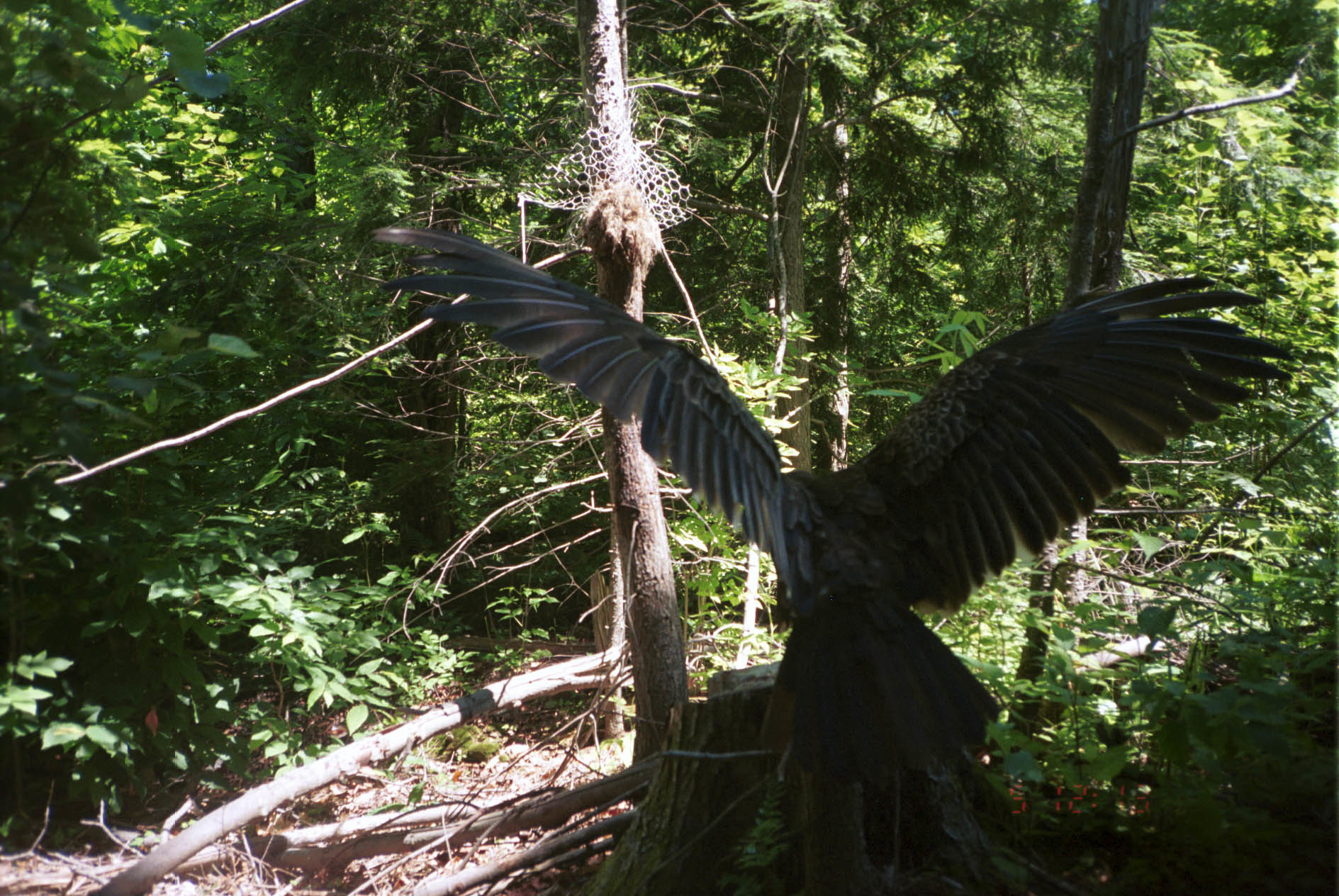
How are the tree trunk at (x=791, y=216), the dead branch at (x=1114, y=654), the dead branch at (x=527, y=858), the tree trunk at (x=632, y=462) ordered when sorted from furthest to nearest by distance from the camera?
the tree trunk at (x=791, y=216), the tree trunk at (x=632, y=462), the dead branch at (x=1114, y=654), the dead branch at (x=527, y=858)

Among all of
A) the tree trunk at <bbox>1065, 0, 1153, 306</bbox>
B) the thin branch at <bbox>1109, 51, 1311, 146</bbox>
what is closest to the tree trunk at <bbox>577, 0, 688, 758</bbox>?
the tree trunk at <bbox>1065, 0, 1153, 306</bbox>

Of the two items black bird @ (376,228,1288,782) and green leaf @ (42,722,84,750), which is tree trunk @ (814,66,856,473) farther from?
green leaf @ (42,722,84,750)

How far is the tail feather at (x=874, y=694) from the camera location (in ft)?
6.51

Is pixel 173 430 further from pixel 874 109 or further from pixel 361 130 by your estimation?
pixel 874 109

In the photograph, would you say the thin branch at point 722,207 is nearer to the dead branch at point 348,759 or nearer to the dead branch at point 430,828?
the dead branch at point 348,759

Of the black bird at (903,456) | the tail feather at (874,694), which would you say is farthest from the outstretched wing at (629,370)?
the tail feather at (874,694)

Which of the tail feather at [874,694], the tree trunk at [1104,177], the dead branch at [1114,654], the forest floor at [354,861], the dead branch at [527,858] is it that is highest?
the tree trunk at [1104,177]

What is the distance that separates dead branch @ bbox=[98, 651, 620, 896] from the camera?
10.3 ft

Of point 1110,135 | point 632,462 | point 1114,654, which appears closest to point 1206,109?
point 1110,135

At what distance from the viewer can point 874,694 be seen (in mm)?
2072

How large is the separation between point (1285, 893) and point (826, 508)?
57.0 inches

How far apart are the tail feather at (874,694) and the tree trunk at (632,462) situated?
58.1 inches

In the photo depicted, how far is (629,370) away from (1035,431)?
149 cm

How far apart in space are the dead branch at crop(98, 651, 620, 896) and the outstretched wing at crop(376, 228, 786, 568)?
6.36 ft
